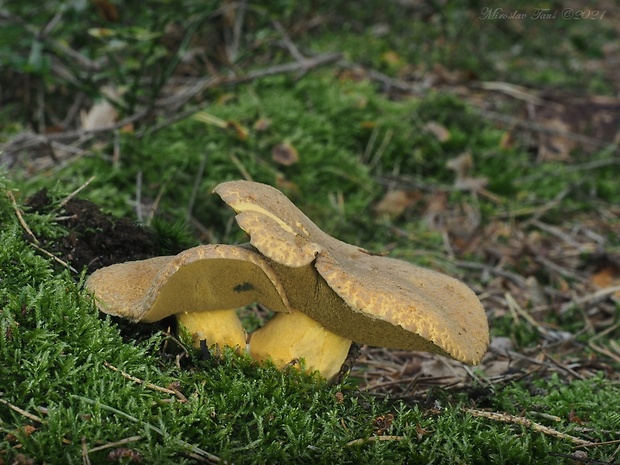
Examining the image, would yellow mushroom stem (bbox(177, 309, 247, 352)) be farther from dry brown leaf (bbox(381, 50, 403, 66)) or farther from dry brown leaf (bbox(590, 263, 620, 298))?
dry brown leaf (bbox(381, 50, 403, 66))

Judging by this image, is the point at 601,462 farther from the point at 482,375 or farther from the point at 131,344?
the point at 131,344

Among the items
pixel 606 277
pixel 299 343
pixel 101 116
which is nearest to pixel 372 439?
pixel 299 343

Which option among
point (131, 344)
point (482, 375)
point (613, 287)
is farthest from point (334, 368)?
point (613, 287)

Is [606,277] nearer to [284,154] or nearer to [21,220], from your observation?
[284,154]

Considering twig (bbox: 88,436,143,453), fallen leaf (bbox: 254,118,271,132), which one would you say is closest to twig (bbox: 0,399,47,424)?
twig (bbox: 88,436,143,453)

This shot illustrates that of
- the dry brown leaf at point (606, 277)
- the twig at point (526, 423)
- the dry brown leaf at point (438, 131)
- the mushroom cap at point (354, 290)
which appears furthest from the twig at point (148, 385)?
the dry brown leaf at point (438, 131)

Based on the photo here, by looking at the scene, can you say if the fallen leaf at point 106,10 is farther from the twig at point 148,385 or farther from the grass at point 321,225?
the twig at point 148,385
